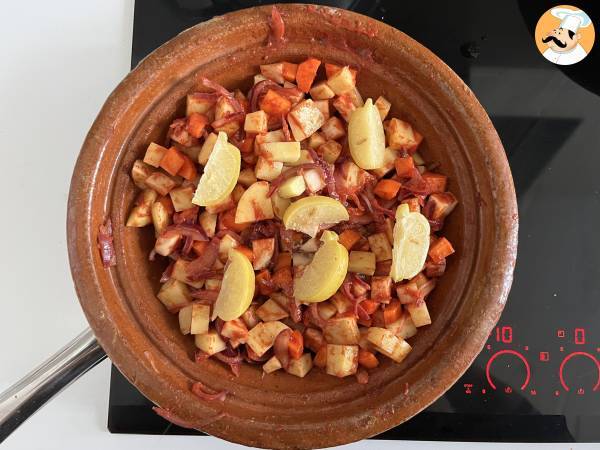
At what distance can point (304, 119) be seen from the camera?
46.4 inches

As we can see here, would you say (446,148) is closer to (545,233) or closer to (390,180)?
(390,180)

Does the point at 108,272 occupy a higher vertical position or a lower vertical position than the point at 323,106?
lower

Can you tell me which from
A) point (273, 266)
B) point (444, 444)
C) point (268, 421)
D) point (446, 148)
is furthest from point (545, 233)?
point (268, 421)

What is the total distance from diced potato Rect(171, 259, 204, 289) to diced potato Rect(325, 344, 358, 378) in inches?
11.6

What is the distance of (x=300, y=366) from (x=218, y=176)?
0.41 m

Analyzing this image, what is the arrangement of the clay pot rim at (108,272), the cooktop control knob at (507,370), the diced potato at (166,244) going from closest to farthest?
1. the clay pot rim at (108,272)
2. the diced potato at (166,244)
3. the cooktop control knob at (507,370)

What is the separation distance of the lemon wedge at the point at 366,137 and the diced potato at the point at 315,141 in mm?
69

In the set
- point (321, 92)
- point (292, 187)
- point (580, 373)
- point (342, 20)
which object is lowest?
point (580, 373)

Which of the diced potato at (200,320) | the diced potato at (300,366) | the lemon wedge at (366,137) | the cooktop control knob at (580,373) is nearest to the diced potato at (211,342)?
the diced potato at (200,320)

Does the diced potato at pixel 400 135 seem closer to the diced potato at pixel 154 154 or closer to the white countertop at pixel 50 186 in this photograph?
the diced potato at pixel 154 154

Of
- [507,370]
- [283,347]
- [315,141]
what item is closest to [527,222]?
[507,370]

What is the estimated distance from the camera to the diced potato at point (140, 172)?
3.82 ft

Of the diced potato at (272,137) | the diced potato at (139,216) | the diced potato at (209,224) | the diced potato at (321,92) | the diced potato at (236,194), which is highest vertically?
the diced potato at (321,92)

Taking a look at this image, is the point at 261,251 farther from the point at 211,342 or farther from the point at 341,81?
the point at 341,81
